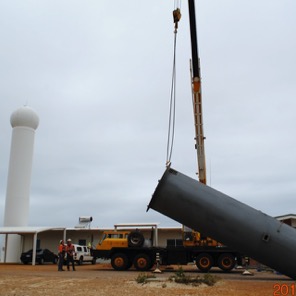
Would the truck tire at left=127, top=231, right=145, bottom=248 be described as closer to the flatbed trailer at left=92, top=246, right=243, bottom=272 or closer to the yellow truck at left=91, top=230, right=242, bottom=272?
the yellow truck at left=91, top=230, right=242, bottom=272

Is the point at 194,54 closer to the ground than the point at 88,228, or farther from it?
farther from it

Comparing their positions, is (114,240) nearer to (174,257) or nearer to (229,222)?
(174,257)

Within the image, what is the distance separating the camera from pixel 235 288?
1278cm

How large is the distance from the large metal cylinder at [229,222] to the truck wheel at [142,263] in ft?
49.6

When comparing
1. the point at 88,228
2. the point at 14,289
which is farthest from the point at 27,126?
the point at 14,289

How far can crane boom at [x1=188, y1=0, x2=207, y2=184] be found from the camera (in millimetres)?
14698

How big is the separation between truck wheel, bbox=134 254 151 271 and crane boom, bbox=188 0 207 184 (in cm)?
561

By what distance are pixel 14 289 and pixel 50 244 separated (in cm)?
2502

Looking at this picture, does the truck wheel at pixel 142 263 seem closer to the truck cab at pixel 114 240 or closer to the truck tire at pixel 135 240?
the truck tire at pixel 135 240

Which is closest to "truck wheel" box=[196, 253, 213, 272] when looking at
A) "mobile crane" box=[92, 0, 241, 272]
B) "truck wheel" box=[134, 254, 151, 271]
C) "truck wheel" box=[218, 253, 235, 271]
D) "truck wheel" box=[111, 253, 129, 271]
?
"mobile crane" box=[92, 0, 241, 272]

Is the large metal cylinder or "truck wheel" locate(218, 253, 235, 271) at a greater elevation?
the large metal cylinder

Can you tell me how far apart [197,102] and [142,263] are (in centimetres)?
954

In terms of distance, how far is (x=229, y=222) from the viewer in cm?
759

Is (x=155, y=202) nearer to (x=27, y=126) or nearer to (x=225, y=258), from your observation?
(x=225, y=258)
